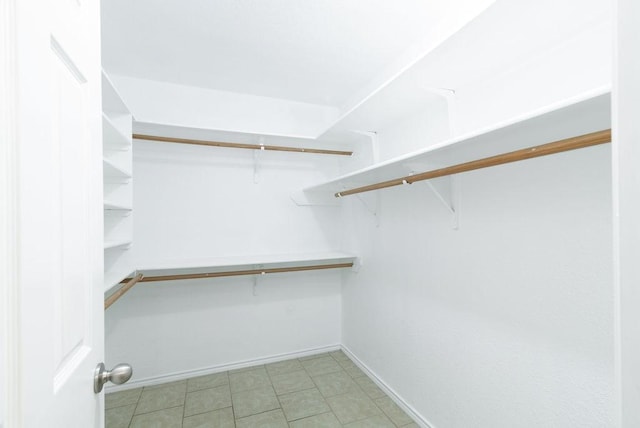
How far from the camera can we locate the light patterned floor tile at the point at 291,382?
2090 mm

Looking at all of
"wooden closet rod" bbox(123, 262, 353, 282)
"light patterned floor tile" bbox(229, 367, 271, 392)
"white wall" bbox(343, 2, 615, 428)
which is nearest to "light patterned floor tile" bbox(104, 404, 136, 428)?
"light patterned floor tile" bbox(229, 367, 271, 392)

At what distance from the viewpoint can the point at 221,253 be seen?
7.84 feet

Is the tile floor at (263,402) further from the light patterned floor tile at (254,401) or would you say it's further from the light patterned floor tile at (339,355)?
the light patterned floor tile at (339,355)

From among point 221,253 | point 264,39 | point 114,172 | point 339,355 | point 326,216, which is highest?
point 264,39

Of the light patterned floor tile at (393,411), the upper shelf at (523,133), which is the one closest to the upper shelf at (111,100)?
the upper shelf at (523,133)

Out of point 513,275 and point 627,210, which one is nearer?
point 627,210

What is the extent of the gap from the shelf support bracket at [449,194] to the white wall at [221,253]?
50.5 inches

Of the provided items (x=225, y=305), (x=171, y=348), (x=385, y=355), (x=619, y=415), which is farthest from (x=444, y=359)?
(x=171, y=348)

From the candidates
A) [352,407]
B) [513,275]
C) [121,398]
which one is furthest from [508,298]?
[121,398]

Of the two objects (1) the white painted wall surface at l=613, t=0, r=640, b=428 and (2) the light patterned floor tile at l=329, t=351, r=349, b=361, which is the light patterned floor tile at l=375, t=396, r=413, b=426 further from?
(1) the white painted wall surface at l=613, t=0, r=640, b=428

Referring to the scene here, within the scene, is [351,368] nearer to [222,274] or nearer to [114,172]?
[222,274]

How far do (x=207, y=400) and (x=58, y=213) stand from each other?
1996 mm

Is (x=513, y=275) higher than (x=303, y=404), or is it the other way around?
(x=513, y=275)

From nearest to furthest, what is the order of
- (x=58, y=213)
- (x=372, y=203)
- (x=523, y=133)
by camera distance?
1. (x=58, y=213)
2. (x=523, y=133)
3. (x=372, y=203)
